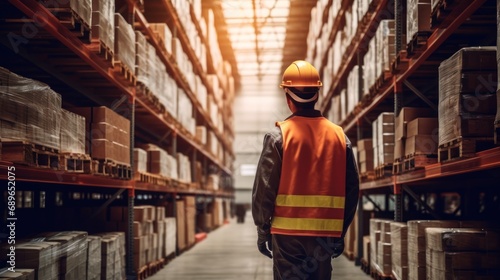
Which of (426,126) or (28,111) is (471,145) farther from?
(28,111)

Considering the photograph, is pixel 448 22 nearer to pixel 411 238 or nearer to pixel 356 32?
pixel 411 238

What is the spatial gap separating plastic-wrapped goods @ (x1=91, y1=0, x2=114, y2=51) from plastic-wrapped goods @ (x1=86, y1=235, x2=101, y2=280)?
1881 millimetres

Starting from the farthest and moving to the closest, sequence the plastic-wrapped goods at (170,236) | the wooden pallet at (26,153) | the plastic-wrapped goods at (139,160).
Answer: the plastic-wrapped goods at (170,236)
the plastic-wrapped goods at (139,160)
the wooden pallet at (26,153)

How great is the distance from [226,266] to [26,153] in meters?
5.07

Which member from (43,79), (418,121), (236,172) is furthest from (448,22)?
(236,172)

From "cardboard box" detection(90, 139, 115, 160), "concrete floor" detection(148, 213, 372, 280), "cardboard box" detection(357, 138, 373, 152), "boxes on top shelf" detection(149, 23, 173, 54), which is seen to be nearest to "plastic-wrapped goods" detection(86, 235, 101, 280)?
"cardboard box" detection(90, 139, 115, 160)

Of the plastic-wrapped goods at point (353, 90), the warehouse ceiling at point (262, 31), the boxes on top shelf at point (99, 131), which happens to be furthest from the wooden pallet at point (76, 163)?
the warehouse ceiling at point (262, 31)

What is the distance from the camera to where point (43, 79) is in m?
5.91

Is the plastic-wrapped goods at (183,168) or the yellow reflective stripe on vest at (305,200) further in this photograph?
the plastic-wrapped goods at (183,168)

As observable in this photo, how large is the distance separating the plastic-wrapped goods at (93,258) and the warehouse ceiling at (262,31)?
11024 mm

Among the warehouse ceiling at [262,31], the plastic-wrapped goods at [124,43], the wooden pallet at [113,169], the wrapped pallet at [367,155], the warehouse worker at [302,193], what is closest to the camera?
the warehouse worker at [302,193]

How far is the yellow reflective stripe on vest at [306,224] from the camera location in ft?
9.99

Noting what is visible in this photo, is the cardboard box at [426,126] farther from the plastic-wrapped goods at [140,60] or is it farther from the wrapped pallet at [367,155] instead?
the plastic-wrapped goods at [140,60]

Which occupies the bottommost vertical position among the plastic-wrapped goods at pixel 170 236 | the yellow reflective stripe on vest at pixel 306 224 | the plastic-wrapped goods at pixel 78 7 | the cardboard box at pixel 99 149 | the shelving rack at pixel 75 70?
the plastic-wrapped goods at pixel 170 236
